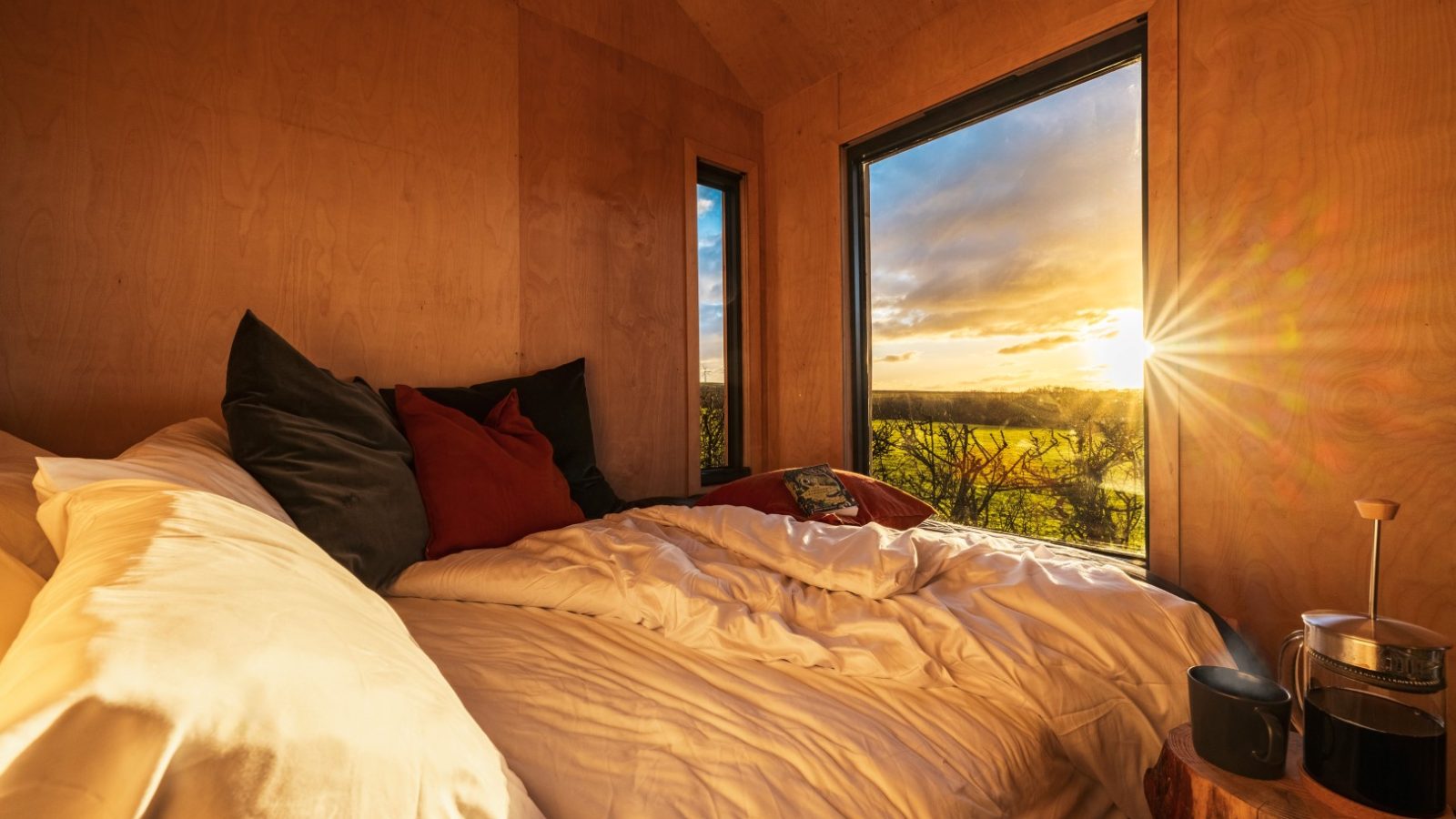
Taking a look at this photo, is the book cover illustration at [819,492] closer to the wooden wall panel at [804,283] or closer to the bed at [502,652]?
the bed at [502,652]

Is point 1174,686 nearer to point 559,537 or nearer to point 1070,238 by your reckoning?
point 559,537

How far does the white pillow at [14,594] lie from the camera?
37 centimetres

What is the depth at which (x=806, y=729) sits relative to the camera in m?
0.73

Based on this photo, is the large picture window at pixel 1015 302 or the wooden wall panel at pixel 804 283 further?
the wooden wall panel at pixel 804 283

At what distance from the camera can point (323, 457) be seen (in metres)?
1.23

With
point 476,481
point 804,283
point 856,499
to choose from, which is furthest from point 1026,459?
point 476,481

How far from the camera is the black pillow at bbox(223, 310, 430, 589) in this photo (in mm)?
1166

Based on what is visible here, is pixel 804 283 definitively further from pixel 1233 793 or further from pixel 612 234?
pixel 1233 793

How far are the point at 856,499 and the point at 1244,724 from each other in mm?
1173

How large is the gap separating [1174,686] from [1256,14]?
6.05ft

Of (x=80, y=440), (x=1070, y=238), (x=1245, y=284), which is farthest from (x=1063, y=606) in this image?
(x=80, y=440)

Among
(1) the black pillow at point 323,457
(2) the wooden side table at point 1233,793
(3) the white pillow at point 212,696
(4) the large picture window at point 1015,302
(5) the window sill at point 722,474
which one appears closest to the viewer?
(3) the white pillow at point 212,696

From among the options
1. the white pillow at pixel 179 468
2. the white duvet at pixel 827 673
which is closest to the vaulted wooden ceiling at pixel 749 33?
the white pillow at pixel 179 468

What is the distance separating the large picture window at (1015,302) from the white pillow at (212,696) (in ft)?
6.93
